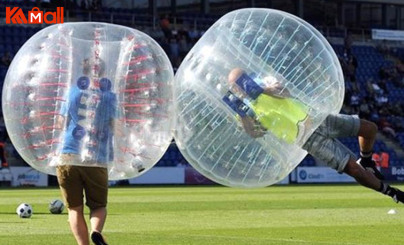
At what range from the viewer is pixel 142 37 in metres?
9.90

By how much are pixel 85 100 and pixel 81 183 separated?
0.96 meters

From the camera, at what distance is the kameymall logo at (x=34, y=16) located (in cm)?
3938

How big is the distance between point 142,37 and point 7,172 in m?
24.4

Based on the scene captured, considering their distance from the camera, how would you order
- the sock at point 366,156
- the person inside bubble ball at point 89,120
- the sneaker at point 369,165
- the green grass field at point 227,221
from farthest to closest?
the green grass field at point 227,221 < the sock at point 366,156 < the sneaker at point 369,165 < the person inside bubble ball at point 89,120

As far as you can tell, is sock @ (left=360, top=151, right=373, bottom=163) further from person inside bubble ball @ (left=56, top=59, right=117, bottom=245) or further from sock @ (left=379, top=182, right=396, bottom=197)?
person inside bubble ball @ (left=56, top=59, right=117, bottom=245)

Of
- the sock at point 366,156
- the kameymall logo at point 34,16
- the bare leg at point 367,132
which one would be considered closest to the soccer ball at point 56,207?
the sock at point 366,156

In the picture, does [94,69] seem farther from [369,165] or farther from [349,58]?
A: [349,58]

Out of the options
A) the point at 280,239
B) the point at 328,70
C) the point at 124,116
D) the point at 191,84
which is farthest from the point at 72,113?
the point at 280,239

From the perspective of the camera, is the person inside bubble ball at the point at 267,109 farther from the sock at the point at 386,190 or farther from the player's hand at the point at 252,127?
the sock at the point at 386,190

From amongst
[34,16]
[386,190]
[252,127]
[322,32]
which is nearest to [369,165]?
[386,190]

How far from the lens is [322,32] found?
48156 millimetres

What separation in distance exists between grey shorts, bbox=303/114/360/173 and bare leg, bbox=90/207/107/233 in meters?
2.16

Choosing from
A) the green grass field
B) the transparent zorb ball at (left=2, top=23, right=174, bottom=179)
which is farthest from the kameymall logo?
the transparent zorb ball at (left=2, top=23, right=174, bottom=179)

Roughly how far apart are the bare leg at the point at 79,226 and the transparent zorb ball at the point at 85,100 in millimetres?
616
